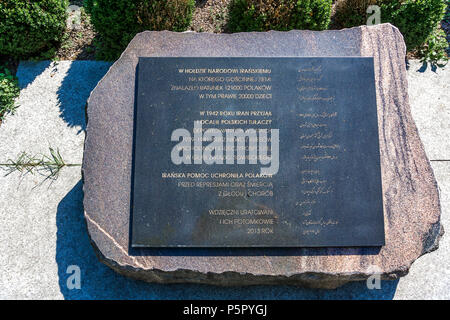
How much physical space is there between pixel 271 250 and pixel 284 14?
285cm

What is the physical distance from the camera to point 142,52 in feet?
12.3

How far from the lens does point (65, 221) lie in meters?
4.04

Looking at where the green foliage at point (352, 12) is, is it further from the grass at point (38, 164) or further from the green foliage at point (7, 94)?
the green foliage at point (7, 94)

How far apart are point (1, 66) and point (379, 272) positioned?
204 inches

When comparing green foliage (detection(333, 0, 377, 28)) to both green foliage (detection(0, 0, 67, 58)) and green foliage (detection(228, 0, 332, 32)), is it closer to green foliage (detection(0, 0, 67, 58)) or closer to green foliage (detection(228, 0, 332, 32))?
green foliage (detection(228, 0, 332, 32))

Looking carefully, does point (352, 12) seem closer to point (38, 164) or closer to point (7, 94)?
point (38, 164)

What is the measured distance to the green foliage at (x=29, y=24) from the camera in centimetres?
449

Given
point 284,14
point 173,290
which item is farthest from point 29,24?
point 173,290

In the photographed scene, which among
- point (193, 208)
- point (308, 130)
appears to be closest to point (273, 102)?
point (308, 130)

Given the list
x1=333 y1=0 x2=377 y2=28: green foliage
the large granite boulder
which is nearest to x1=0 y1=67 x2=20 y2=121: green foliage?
the large granite boulder

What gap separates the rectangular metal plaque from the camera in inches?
128

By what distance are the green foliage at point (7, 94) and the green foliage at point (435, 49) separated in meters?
5.37

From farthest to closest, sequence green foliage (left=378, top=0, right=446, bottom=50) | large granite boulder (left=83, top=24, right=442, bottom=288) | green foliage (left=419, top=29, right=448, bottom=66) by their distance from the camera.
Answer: green foliage (left=419, top=29, right=448, bottom=66)
green foliage (left=378, top=0, right=446, bottom=50)
large granite boulder (left=83, top=24, right=442, bottom=288)

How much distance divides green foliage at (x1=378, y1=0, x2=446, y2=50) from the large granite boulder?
3.57 ft
